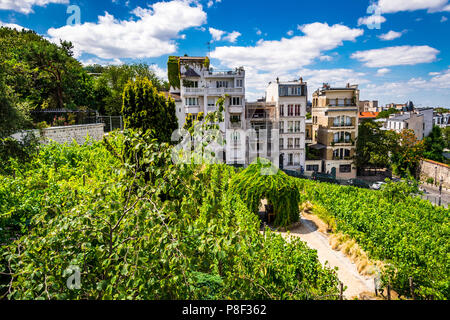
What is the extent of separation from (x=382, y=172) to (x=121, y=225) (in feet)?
145

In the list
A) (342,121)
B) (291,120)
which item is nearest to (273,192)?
(291,120)

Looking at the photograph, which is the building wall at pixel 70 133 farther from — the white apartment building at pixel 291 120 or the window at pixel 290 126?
the window at pixel 290 126

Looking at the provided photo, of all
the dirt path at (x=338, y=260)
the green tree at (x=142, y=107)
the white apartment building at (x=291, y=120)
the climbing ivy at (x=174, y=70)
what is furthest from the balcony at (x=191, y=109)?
the dirt path at (x=338, y=260)

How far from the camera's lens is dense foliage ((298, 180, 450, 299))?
25.8 feet

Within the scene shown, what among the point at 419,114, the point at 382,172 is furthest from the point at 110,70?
the point at 419,114

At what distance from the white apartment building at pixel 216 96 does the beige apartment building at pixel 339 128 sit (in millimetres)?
12251

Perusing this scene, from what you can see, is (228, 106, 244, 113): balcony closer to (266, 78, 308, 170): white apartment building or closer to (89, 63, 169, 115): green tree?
(266, 78, 308, 170): white apartment building

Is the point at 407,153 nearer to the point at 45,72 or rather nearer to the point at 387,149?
the point at 387,149

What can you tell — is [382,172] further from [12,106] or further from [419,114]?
[12,106]

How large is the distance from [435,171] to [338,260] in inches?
1395

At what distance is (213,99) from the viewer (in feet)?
105

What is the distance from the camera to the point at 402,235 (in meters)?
9.91

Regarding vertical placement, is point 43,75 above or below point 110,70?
below

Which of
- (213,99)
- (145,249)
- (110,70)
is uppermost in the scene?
(110,70)
